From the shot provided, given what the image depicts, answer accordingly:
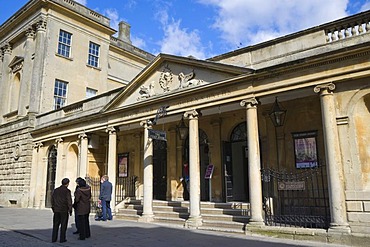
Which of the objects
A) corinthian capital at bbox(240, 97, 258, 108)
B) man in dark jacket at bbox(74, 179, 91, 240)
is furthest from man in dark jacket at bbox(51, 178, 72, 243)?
corinthian capital at bbox(240, 97, 258, 108)

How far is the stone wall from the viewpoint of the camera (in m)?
18.5

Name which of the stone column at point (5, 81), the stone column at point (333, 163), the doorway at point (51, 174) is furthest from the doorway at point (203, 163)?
the stone column at point (5, 81)

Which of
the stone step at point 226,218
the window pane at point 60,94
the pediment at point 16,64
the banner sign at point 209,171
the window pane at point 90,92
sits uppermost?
the pediment at point 16,64

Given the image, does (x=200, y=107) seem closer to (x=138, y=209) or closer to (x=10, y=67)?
(x=138, y=209)

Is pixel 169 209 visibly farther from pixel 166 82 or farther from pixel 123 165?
pixel 123 165

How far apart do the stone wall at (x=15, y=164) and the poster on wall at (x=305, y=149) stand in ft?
50.6

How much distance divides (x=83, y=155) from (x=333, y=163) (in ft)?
36.9

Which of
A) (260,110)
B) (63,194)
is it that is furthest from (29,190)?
(260,110)

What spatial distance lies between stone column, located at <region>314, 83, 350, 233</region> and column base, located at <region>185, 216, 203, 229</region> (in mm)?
3896

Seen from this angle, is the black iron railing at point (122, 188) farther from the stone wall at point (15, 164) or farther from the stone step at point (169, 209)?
the stone wall at point (15, 164)

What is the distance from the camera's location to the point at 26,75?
2103cm

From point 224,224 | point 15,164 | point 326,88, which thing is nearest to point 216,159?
point 224,224

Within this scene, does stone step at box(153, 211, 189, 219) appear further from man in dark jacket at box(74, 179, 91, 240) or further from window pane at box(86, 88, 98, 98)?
window pane at box(86, 88, 98, 98)

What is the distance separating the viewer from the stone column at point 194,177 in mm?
A: 9914
